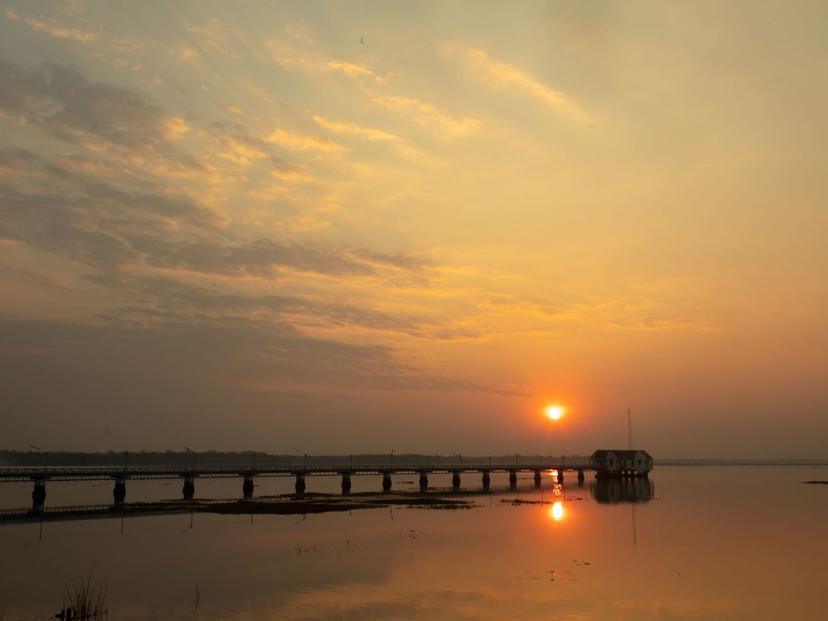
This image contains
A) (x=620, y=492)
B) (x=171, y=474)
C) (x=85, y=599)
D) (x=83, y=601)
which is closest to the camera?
(x=85, y=599)

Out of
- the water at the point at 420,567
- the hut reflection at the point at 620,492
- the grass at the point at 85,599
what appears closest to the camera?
the grass at the point at 85,599

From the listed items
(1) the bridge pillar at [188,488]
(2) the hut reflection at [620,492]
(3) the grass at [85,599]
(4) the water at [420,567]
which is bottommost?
(2) the hut reflection at [620,492]

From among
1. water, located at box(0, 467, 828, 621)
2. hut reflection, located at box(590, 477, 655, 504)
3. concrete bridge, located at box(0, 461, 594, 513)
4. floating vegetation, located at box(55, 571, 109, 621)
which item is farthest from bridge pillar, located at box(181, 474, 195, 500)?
floating vegetation, located at box(55, 571, 109, 621)

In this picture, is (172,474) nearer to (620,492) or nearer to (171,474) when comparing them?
(171,474)

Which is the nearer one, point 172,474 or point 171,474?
point 171,474

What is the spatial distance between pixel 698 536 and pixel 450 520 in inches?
880

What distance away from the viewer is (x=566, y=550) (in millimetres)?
50094

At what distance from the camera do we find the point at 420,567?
4244 centimetres

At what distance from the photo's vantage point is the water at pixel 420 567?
32.1m

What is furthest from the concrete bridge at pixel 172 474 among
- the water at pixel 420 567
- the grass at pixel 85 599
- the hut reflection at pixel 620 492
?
the grass at pixel 85 599

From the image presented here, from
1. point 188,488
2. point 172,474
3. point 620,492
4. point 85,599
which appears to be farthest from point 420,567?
point 620,492

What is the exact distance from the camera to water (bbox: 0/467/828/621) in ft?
105

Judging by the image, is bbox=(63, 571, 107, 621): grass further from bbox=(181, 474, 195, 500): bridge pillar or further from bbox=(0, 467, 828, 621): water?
bbox=(181, 474, 195, 500): bridge pillar

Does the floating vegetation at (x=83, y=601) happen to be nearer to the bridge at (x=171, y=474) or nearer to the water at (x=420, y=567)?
the water at (x=420, y=567)
